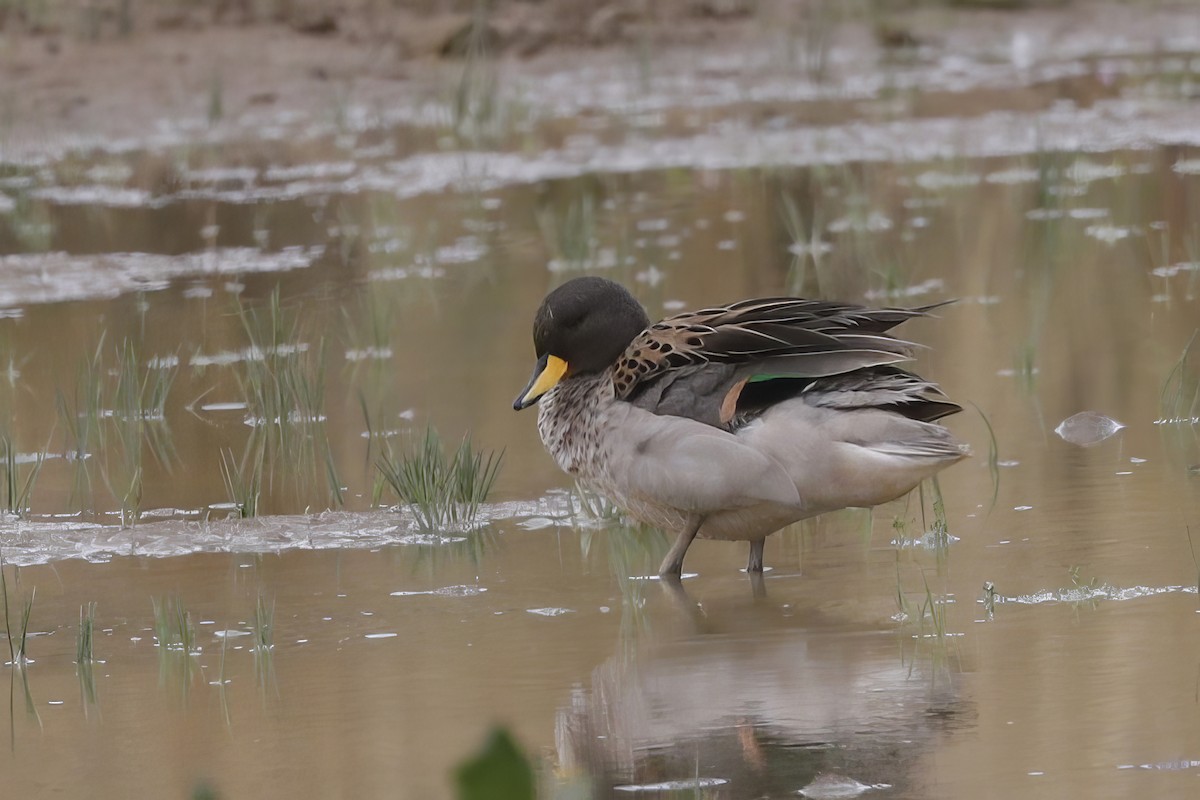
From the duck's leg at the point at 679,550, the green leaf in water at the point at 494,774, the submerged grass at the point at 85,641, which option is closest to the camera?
the green leaf in water at the point at 494,774

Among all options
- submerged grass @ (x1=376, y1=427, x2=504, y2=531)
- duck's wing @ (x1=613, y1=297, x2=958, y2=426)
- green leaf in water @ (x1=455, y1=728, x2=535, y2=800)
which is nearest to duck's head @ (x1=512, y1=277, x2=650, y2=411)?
submerged grass @ (x1=376, y1=427, x2=504, y2=531)

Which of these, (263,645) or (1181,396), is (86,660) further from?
(1181,396)

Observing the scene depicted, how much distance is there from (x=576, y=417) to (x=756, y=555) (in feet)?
2.21

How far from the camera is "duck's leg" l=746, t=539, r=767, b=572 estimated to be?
478cm

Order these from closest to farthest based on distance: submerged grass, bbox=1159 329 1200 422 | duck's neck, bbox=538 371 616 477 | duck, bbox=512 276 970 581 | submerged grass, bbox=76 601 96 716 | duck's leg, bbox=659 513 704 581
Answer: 1. submerged grass, bbox=76 601 96 716
2. duck, bbox=512 276 970 581
3. duck's leg, bbox=659 513 704 581
4. duck's neck, bbox=538 371 616 477
5. submerged grass, bbox=1159 329 1200 422

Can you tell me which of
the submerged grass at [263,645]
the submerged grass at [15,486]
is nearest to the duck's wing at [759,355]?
the submerged grass at [263,645]

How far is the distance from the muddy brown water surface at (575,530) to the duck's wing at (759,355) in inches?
16.0

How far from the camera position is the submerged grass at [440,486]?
5145 millimetres

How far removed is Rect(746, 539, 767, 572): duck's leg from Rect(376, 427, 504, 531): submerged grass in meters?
0.75

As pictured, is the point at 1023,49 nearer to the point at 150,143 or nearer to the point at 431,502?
the point at 150,143

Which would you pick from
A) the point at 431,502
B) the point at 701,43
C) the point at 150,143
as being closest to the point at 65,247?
the point at 150,143

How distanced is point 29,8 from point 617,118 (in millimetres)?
5233

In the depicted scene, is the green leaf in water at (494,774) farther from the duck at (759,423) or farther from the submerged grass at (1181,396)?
the submerged grass at (1181,396)

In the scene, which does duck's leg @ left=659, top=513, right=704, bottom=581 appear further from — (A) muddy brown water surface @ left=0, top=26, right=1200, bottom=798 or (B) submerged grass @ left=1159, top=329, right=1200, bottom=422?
(B) submerged grass @ left=1159, top=329, right=1200, bottom=422
